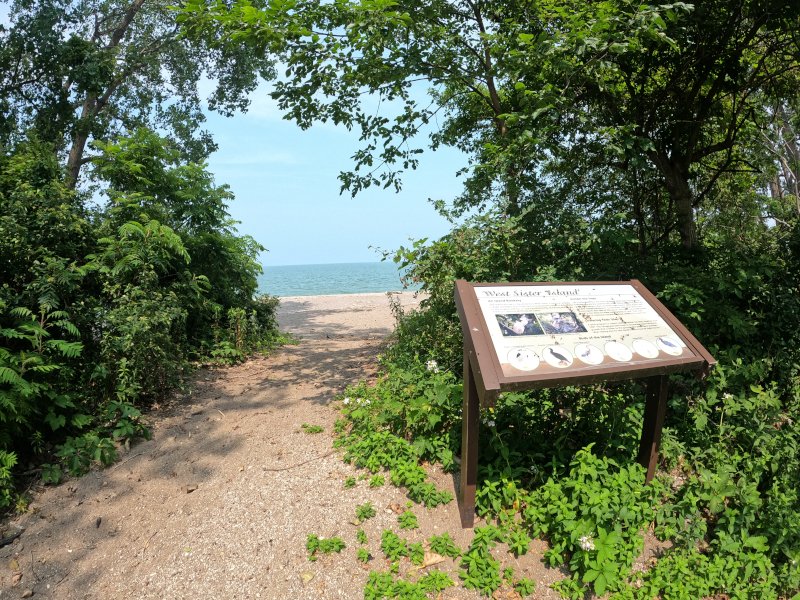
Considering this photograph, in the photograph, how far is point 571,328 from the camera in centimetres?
316

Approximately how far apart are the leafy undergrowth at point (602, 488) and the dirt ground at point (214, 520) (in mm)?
134

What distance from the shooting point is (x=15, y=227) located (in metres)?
4.46

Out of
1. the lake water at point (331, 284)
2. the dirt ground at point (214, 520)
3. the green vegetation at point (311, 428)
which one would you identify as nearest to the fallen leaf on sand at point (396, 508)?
the dirt ground at point (214, 520)

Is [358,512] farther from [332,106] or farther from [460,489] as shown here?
[332,106]

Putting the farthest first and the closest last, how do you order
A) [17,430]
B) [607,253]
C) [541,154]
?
[607,253], [541,154], [17,430]

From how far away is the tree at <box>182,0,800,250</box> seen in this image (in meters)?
4.74

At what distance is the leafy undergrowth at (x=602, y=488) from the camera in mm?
2838

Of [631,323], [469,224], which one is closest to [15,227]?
[469,224]

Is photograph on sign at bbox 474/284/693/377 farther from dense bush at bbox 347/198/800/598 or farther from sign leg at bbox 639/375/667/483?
dense bush at bbox 347/198/800/598

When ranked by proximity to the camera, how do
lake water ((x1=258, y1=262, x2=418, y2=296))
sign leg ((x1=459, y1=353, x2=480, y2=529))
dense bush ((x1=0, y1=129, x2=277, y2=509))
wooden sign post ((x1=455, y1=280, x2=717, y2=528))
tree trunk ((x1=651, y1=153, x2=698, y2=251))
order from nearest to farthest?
wooden sign post ((x1=455, y1=280, x2=717, y2=528)) < sign leg ((x1=459, y1=353, x2=480, y2=529)) < dense bush ((x1=0, y1=129, x2=277, y2=509)) < tree trunk ((x1=651, y1=153, x2=698, y2=251)) < lake water ((x1=258, y1=262, x2=418, y2=296))

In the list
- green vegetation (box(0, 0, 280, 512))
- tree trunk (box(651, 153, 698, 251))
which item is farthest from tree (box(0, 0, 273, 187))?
tree trunk (box(651, 153, 698, 251))

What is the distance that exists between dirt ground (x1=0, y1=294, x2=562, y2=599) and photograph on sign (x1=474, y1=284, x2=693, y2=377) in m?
1.32

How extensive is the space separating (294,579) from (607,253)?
4471 mm

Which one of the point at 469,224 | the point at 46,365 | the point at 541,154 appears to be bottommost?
the point at 46,365
